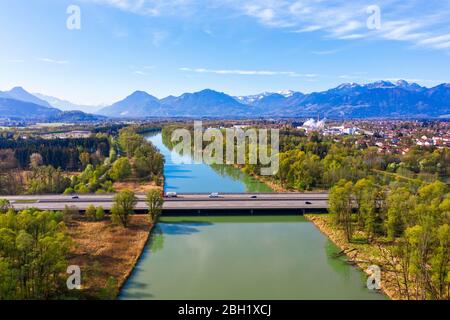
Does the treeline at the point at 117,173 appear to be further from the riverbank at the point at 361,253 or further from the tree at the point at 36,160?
the riverbank at the point at 361,253

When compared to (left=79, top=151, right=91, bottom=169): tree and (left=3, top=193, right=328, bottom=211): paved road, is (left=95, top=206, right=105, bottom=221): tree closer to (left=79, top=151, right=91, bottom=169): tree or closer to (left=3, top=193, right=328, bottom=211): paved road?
(left=3, top=193, right=328, bottom=211): paved road

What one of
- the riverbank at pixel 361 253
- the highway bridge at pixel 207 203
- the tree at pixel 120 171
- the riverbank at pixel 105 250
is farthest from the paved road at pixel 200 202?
the tree at pixel 120 171

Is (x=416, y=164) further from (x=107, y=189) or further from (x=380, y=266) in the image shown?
(x=107, y=189)

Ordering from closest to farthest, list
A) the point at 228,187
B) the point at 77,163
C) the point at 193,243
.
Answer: the point at 193,243 → the point at 228,187 → the point at 77,163

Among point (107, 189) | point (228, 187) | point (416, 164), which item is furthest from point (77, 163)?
point (416, 164)

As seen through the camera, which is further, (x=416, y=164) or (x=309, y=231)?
(x=416, y=164)
